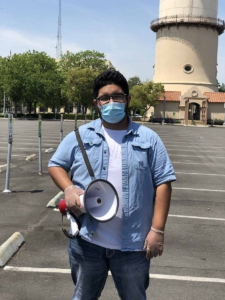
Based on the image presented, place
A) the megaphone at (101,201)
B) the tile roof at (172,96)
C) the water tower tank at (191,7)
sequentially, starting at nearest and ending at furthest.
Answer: the megaphone at (101,201) < the water tower tank at (191,7) < the tile roof at (172,96)

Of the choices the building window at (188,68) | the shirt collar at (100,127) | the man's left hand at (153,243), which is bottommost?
the man's left hand at (153,243)

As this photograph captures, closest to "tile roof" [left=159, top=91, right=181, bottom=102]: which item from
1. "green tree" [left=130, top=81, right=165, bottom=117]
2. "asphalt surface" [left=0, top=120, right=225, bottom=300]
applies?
"green tree" [left=130, top=81, right=165, bottom=117]

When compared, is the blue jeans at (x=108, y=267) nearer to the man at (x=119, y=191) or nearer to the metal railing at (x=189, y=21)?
the man at (x=119, y=191)

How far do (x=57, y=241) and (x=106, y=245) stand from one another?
3.44m

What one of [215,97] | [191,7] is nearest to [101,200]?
[215,97]

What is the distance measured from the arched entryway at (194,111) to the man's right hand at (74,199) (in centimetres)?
6937

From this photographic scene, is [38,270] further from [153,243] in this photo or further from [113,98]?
[113,98]

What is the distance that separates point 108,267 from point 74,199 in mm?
637

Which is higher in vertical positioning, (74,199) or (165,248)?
(74,199)

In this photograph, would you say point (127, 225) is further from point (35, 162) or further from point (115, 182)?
point (35, 162)

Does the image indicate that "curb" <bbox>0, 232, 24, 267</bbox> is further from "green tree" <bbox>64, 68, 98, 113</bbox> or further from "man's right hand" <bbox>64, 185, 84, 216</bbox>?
"green tree" <bbox>64, 68, 98, 113</bbox>

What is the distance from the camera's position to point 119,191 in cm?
299

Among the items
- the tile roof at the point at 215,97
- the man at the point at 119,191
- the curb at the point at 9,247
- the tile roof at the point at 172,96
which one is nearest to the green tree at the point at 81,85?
the tile roof at the point at 172,96

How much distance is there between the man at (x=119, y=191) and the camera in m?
2.97
